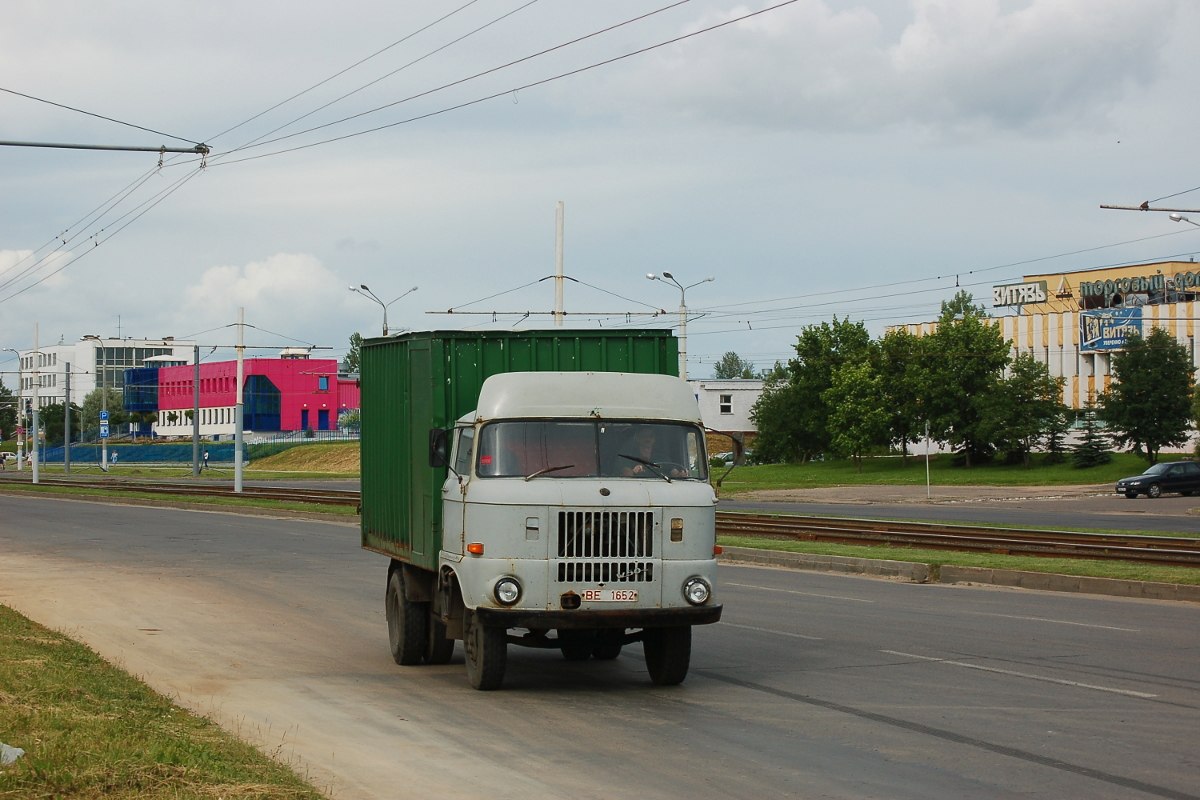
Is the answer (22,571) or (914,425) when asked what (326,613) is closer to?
(22,571)

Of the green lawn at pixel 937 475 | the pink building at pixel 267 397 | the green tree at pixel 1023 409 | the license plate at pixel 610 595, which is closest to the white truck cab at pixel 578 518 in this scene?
the license plate at pixel 610 595

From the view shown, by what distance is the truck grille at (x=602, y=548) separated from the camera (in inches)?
433

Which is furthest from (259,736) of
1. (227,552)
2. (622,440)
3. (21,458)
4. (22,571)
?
(21,458)

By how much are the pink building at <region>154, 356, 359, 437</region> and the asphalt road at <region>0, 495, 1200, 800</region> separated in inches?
4754

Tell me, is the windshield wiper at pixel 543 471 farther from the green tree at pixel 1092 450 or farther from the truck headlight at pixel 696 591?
the green tree at pixel 1092 450

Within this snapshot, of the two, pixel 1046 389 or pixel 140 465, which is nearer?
pixel 1046 389

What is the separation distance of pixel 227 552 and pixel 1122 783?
22961 millimetres

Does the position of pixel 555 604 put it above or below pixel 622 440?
below

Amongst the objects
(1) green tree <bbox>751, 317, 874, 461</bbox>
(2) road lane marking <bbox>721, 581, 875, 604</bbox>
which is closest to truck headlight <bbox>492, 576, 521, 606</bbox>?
(2) road lane marking <bbox>721, 581, 875, 604</bbox>

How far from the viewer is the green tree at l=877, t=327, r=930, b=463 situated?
290ft

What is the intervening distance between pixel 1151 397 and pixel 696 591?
6851 centimetres

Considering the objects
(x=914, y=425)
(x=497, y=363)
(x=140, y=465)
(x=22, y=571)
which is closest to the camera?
(x=497, y=363)

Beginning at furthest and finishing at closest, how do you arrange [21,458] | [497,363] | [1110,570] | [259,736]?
[21,458] → [1110,570] → [497,363] → [259,736]

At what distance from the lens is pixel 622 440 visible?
38.2ft
